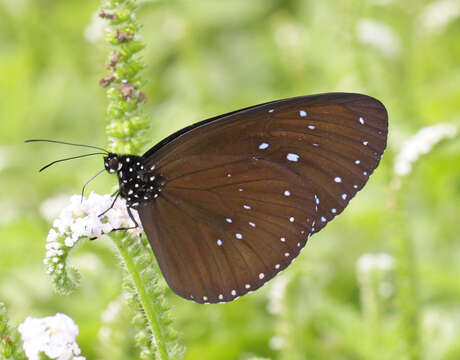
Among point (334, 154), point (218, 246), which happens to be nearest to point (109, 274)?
point (218, 246)

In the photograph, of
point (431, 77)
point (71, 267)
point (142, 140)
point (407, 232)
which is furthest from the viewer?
point (431, 77)

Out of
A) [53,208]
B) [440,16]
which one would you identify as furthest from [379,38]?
[53,208]

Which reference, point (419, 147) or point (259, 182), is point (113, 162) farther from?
point (419, 147)

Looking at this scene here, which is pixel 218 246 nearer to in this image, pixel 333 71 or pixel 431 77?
pixel 333 71

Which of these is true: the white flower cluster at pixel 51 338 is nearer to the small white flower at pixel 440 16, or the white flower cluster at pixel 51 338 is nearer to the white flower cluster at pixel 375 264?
the white flower cluster at pixel 375 264

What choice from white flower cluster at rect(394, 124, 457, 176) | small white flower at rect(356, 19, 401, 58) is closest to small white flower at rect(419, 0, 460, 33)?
small white flower at rect(356, 19, 401, 58)
